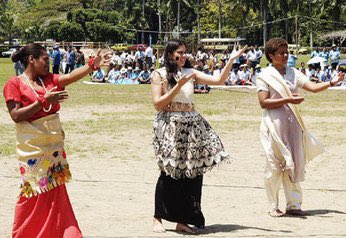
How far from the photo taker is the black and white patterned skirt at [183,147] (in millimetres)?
7535

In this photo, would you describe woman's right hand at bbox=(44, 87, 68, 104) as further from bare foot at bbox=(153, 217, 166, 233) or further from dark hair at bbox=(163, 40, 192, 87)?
bare foot at bbox=(153, 217, 166, 233)

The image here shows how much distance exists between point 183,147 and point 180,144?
0.04 m

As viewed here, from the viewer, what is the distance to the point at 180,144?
7547 mm

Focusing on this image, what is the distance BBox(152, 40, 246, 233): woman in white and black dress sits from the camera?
7.54 meters

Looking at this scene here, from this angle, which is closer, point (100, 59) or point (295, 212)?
point (100, 59)

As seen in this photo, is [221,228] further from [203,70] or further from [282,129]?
[203,70]

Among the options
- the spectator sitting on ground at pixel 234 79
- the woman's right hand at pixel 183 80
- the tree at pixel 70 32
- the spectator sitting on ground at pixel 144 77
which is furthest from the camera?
the tree at pixel 70 32

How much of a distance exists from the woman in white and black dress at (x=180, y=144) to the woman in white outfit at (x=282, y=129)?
805mm

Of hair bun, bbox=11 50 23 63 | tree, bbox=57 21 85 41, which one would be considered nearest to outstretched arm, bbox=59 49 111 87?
hair bun, bbox=11 50 23 63

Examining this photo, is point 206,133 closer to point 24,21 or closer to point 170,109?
point 170,109

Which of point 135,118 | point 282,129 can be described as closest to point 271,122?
point 282,129

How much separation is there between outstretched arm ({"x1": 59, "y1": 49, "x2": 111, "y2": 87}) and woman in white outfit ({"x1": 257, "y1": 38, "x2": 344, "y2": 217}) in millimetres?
2226

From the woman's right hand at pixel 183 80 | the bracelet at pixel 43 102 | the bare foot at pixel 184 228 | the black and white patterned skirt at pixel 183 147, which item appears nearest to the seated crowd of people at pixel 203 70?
the bare foot at pixel 184 228

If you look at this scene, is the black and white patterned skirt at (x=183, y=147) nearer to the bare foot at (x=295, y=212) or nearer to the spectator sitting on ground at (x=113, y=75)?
the bare foot at (x=295, y=212)
